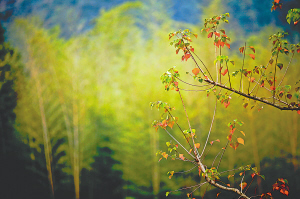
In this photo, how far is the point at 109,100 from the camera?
235 centimetres

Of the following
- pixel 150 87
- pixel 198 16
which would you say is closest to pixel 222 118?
pixel 150 87

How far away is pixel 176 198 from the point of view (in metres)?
2.19

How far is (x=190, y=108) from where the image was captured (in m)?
2.30

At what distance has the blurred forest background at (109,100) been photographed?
87.6 inches

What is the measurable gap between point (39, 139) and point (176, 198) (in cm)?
206

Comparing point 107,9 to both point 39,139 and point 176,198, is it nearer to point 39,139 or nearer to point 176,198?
point 39,139

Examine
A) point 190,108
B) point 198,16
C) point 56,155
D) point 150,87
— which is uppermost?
point 198,16

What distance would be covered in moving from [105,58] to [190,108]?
143 cm

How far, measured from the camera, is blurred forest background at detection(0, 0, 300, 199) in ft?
7.30

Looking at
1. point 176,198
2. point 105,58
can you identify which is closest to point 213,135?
point 176,198

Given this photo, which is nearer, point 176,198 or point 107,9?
point 176,198

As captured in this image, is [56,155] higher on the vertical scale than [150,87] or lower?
lower

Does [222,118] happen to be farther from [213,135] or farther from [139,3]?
[139,3]

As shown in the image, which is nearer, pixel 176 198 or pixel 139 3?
pixel 176 198
